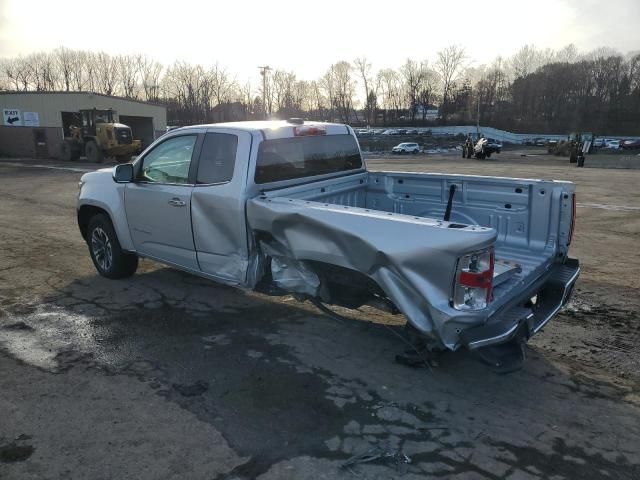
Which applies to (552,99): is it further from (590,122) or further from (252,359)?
(252,359)

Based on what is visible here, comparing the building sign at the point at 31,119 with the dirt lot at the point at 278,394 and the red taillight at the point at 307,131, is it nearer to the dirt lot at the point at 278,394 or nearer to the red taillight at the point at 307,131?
the dirt lot at the point at 278,394

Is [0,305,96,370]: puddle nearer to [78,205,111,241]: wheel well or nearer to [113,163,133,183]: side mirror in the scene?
[78,205,111,241]: wheel well

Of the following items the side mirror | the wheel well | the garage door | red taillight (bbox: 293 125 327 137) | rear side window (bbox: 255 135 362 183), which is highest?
the garage door

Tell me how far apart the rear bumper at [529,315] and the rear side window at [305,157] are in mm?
2360

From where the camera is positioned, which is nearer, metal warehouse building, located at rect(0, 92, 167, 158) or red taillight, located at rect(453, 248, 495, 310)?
red taillight, located at rect(453, 248, 495, 310)

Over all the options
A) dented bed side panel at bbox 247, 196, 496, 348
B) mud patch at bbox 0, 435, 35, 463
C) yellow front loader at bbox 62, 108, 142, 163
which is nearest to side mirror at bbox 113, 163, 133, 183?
dented bed side panel at bbox 247, 196, 496, 348

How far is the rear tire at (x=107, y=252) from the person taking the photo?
20.0 ft

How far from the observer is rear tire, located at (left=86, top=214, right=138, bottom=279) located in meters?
6.09

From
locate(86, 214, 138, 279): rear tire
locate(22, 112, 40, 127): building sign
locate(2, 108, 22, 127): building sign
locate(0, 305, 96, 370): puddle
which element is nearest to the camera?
locate(0, 305, 96, 370): puddle

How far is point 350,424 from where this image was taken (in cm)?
328

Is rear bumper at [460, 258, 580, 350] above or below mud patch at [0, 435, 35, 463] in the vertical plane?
above

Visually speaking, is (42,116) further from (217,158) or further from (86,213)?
(217,158)

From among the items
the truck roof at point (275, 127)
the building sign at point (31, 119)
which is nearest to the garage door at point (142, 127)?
the building sign at point (31, 119)

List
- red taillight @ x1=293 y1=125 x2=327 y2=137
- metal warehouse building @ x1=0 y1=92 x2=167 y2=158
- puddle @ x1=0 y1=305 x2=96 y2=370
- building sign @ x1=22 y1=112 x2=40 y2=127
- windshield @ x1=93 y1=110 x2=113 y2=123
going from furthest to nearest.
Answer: building sign @ x1=22 y1=112 x2=40 y2=127 < metal warehouse building @ x1=0 y1=92 x2=167 y2=158 < windshield @ x1=93 y1=110 x2=113 y2=123 < red taillight @ x1=293 y1=125 x2=327 y2=137 < puddle @ x1=0 y1=305 x2=96 y2=370
